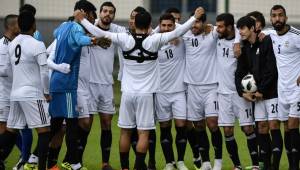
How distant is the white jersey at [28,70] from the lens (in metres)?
12.0

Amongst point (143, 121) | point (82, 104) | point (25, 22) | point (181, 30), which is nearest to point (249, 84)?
point (181, 30)

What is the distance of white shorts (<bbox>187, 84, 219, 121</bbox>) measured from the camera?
1341 centimetres

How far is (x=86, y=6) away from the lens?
12.9 meters

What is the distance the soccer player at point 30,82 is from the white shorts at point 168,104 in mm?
1942

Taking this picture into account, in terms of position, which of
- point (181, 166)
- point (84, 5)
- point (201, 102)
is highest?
point (84, 5)

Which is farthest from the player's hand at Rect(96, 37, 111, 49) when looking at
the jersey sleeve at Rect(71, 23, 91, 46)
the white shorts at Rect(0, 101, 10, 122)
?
the white shorts at Rect(0, 101, 10, 122)

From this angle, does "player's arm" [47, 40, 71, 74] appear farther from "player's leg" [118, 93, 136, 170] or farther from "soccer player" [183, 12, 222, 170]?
"soccer player" [183, 12, 222, 170]

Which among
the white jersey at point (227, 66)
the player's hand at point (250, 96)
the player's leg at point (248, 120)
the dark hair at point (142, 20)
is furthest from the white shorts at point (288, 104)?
the dark hair at point (142, 20)

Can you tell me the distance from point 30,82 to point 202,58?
105 inches

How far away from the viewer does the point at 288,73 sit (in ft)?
41.9

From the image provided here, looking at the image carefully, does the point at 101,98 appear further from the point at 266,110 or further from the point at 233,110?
the point at 266,110

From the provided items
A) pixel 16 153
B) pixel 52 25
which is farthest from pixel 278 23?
pixel 52 25

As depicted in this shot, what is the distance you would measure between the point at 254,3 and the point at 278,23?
13596 millimetres

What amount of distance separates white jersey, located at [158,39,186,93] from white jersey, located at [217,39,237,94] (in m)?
0.63
